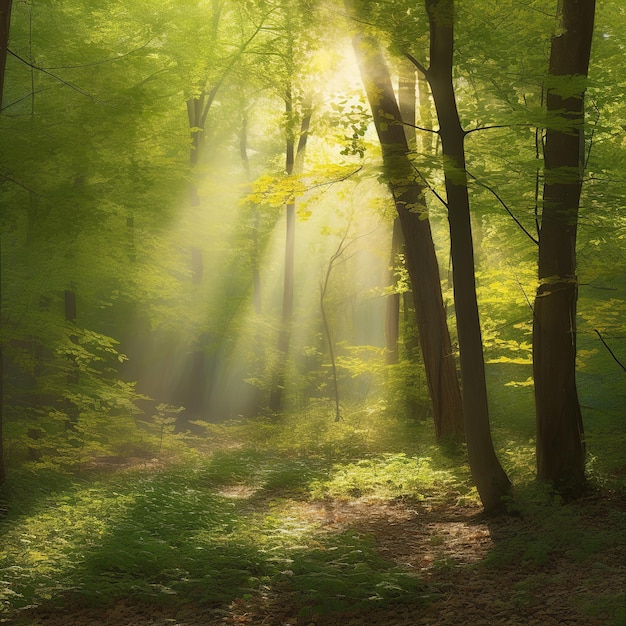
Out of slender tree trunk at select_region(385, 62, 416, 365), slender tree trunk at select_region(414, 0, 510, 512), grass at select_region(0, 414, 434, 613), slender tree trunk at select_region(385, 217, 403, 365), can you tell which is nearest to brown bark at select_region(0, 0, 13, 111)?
slender tree trunk at select_region(414, 0, 510, 512)

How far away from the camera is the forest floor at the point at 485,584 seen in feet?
15.2

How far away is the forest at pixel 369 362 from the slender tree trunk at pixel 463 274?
0.10 feet

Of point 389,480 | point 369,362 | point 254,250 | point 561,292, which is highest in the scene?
point 254,250

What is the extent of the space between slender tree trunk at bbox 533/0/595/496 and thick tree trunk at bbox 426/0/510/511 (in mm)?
667

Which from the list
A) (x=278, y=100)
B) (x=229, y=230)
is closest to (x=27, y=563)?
(x=229, y=230)

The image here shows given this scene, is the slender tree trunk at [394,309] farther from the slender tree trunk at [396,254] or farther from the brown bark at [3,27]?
Answer: the brown bark at [3,27]

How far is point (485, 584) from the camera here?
5.30m

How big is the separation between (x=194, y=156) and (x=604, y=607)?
667 inches

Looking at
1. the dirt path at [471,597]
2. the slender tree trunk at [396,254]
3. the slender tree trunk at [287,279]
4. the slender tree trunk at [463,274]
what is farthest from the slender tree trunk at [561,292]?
the slender tree trunk at [287,279]

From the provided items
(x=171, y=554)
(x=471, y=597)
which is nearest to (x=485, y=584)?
(x=471, y=597)

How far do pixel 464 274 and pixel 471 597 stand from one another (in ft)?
11.5

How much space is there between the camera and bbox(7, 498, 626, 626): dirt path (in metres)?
4.61

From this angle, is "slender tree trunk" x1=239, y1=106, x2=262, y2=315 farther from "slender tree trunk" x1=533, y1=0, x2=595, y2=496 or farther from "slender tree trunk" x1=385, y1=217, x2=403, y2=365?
"slender tree trunk" x1=533, y1=0, x2=595, y2=496

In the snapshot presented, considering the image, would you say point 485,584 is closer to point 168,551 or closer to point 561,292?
point 168,551
